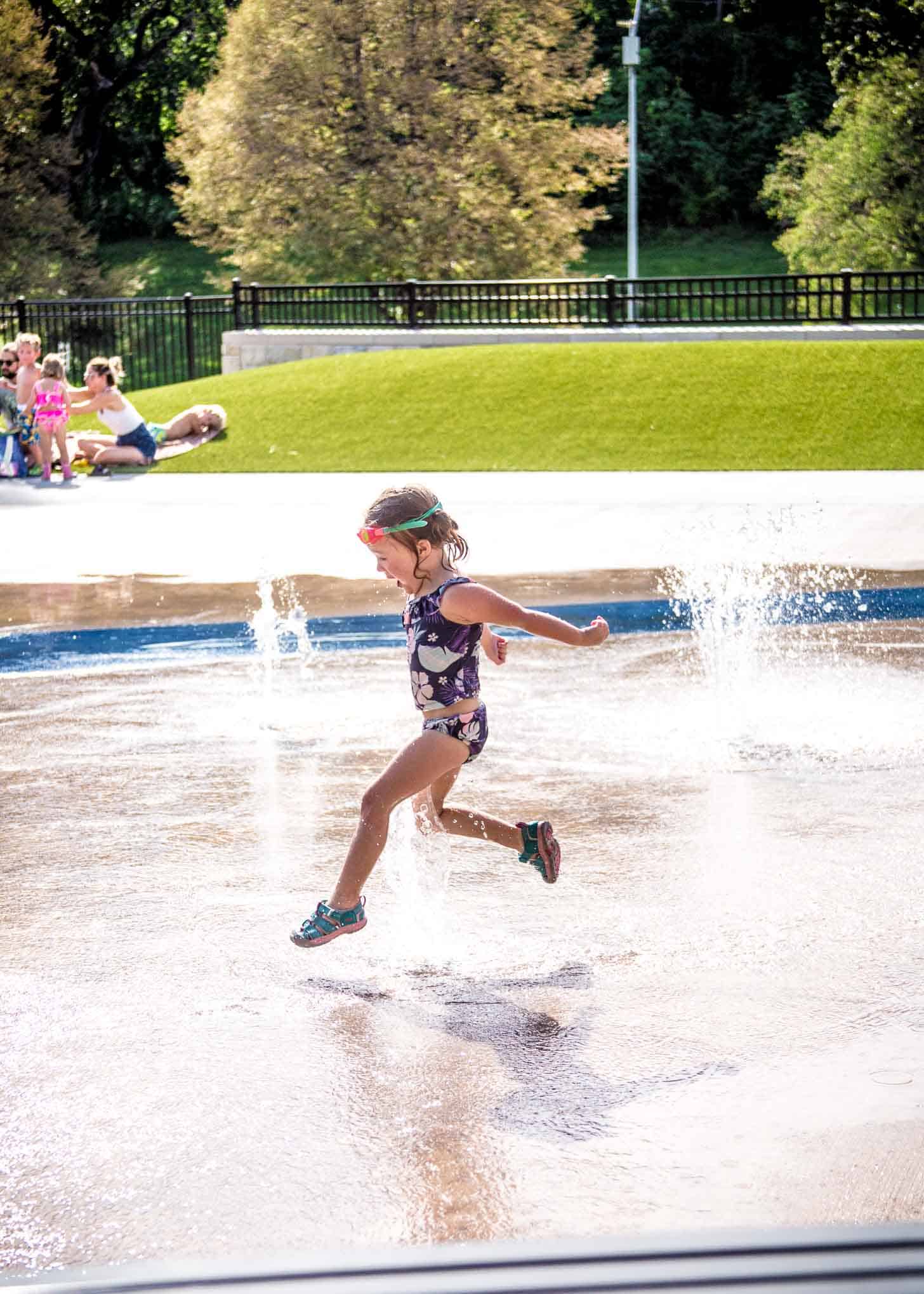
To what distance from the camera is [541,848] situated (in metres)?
5.58

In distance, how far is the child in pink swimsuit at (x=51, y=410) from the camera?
17828 millimetres

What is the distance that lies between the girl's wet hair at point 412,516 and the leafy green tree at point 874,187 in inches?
1036

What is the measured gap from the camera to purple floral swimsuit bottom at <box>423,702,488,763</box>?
519 centimetres

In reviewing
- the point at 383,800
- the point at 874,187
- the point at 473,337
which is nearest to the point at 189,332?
the point at 473,337

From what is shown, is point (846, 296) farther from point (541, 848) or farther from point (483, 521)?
point (541, 848)

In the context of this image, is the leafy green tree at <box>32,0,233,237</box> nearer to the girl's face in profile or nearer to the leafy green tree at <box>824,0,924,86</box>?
the leafy green tree at <box>824,0,924,86</box>

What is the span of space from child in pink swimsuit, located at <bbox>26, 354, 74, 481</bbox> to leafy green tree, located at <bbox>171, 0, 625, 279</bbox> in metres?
14.0

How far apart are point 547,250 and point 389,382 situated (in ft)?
34.8

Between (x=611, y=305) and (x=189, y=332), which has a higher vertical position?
(x=611, y=305)

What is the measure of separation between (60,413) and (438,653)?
45.3 ft

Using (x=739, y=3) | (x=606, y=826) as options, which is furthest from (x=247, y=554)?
(x=739, y=3)

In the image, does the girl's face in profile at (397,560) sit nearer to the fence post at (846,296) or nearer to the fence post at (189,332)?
the fence post at (846,296)

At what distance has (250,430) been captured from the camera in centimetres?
2077

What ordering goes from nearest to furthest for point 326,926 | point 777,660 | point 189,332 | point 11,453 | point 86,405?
point 326,926 < point 777,660 < point 86,405 < point 11,453 < point 189,332
